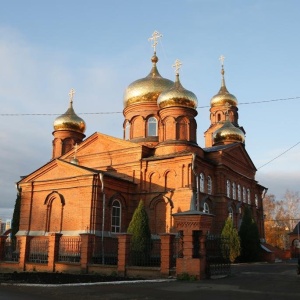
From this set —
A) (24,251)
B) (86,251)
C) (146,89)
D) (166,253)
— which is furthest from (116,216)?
(146,89)

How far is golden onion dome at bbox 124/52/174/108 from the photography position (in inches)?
1067

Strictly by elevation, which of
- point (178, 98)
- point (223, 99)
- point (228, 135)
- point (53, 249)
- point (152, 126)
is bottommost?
point (53, 249)

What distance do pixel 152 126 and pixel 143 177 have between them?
204 inches

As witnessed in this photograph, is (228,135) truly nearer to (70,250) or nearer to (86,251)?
(70,250)

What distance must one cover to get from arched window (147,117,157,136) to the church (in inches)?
2.7

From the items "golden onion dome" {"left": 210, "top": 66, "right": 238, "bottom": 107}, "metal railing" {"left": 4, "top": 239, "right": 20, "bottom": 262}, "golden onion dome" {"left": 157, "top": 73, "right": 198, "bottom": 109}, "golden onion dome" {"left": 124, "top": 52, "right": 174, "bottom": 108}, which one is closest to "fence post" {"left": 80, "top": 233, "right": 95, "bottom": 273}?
"metal railing" {"left": 4, "top": 239, "right": 20, "bottom": 262}

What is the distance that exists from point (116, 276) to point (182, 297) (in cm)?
554

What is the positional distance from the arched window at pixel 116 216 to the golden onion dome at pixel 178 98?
6.80 meters

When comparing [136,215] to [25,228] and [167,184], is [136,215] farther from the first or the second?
[25,228]

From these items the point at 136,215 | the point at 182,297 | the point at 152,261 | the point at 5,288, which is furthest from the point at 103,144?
the point at 182,297

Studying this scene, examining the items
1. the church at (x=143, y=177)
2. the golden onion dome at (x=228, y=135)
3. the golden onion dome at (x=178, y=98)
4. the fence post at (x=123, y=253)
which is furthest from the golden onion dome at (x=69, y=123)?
the fence post at (x=123, y=253)

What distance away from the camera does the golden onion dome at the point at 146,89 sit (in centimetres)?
2709

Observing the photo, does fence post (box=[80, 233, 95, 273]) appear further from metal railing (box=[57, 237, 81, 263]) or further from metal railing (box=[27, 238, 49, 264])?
metal railing (box=[27, 238, 49, 264])

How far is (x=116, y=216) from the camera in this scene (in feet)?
72.4
